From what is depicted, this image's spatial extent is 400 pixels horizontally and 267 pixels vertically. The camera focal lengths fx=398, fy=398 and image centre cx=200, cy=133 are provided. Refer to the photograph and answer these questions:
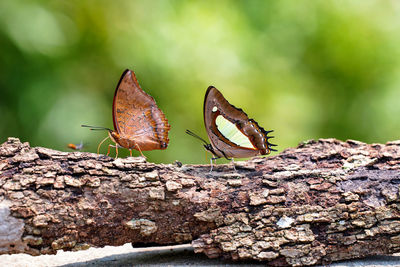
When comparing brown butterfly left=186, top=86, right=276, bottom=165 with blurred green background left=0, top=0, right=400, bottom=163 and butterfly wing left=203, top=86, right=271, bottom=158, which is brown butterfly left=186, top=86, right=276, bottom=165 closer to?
butterfly wing left=203, top=86, right=271, bottom=158

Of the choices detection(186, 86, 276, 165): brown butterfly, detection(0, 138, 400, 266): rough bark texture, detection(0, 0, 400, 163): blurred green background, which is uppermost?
detection(0, 0, 400, 163): blurred green background

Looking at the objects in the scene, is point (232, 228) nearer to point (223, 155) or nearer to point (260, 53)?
point (223, 155)

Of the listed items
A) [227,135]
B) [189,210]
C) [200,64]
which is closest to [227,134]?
[227,135]

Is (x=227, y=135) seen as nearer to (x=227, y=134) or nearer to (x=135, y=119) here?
(x=227, y=134)

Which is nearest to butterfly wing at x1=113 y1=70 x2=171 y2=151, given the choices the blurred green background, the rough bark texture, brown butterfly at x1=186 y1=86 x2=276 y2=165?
brown butterfly at x1=186 y1=86 x2=276 y2=165

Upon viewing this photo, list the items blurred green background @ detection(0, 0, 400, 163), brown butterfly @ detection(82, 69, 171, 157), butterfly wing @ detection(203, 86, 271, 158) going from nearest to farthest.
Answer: butterfly wing @ detection(203, 86, 271, 158) < brown butterfly @ detection(82, 69, 171, 157) < blurred green background @ detection(0, 0, 400, 163)

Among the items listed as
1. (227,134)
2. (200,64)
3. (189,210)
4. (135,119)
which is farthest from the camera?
(200,64)

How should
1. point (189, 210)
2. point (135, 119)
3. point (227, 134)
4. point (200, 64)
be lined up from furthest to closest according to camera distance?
point (200, 64) → point (135, 119) → point (227, 134) → point (189, 210)
